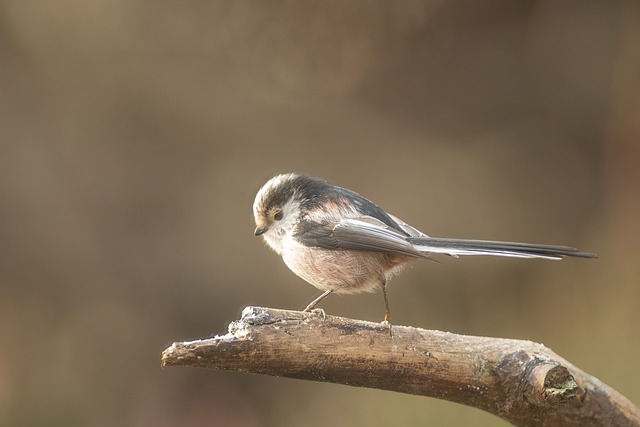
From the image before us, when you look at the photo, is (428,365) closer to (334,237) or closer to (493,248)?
(493,248)

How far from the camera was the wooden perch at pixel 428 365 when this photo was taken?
225 cm

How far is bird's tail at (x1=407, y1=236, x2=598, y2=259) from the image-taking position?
2168mm

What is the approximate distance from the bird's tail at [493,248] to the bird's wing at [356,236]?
0.17ft

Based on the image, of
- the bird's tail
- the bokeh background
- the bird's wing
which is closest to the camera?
the bird's tail

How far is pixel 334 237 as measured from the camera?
2.62 m

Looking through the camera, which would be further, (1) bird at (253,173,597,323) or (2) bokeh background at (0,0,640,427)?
(2) bokeh background at (0,0,640,427)

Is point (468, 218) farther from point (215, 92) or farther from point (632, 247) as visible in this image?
point (215, 92)

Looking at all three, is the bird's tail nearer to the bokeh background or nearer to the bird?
the bird

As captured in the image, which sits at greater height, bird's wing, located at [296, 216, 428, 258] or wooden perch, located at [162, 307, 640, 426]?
bird's wing, located at [296, 216, 428, 258]

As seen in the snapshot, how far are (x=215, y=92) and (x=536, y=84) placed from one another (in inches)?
90.5

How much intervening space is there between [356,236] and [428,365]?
19.8 inches

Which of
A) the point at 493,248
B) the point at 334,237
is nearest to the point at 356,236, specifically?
the point at 334,237

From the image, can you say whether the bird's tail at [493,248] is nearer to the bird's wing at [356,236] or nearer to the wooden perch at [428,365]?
the bird's wing at [356,236]

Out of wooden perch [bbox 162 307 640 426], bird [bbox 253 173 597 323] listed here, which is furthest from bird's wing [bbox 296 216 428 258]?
wooden perch [bbox 162 307 640 426]
